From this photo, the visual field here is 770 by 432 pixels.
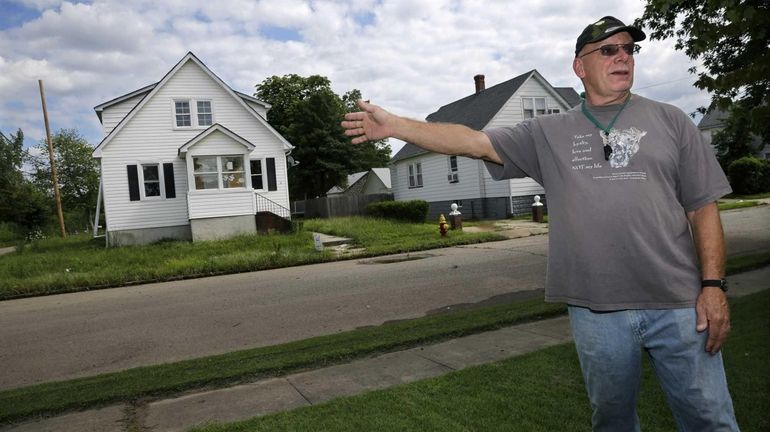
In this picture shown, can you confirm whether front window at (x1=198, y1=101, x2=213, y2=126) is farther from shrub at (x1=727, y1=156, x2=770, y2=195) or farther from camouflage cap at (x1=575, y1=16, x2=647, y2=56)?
shrub at (x1=727, y1=156, x2=770, y2=195)

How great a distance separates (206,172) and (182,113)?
3195mm

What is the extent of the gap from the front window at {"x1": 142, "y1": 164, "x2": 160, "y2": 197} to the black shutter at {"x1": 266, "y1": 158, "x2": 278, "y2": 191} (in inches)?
185

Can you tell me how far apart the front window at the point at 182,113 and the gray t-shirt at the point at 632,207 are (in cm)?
2352

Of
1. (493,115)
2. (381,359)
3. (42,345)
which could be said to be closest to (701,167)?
(381,359)

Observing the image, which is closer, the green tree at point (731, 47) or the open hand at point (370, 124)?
the open hand at point (370, 124)

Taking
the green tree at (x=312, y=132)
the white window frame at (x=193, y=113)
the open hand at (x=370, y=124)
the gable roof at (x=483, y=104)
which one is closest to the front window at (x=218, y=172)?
the white window frame at (x=193, y=113)

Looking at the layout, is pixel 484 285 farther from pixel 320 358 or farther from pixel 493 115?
pixel 493 115

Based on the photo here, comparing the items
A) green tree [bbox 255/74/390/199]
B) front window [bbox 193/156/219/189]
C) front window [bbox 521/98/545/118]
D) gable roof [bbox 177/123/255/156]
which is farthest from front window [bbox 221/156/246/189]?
green tree [bbox 255/74/390/199]

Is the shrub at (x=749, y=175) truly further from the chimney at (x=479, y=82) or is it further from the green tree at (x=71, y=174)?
the green tree at (x=71, y=174)

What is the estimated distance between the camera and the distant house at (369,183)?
45569mm

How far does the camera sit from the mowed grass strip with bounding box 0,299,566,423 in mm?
4809

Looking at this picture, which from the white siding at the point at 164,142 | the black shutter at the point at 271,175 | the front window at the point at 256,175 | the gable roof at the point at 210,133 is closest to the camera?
the gable roof at the point at 210,133

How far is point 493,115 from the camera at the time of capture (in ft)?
88.1

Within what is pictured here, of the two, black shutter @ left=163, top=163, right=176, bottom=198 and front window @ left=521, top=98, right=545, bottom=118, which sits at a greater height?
front window @ left=521, top=98, right=545, bottom=118
